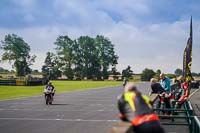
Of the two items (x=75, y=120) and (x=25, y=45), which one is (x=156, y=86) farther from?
(x=25, y=45)

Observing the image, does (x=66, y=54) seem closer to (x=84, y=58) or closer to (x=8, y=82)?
(x=84, y=58)

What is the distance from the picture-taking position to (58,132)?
1461 cm

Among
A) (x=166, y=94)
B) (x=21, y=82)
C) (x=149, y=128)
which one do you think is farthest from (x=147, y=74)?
(x=149, y=128)

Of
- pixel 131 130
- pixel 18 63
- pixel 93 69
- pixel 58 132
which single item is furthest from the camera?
pixel 93 69

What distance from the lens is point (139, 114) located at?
680 cm

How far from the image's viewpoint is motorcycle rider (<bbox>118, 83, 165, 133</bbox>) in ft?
22.4

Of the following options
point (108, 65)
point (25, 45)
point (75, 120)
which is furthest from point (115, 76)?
point (75, 120)

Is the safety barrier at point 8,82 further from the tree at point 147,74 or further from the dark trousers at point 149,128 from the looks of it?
the tree at point 147,74

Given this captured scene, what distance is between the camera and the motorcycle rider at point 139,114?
6.82 meters

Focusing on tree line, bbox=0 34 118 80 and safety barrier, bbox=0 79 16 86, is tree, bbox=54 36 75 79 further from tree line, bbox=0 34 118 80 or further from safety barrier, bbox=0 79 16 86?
safety barrier, bbox=0 79 16 86

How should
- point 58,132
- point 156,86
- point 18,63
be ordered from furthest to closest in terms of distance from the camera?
point 18,63 < point 156,86 < point 58,132

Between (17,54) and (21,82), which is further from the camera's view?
(17,54)

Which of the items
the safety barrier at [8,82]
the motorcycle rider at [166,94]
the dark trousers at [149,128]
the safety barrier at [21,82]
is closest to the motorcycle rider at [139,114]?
the dark trousers at [149,128]

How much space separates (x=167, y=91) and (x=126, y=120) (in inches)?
433
